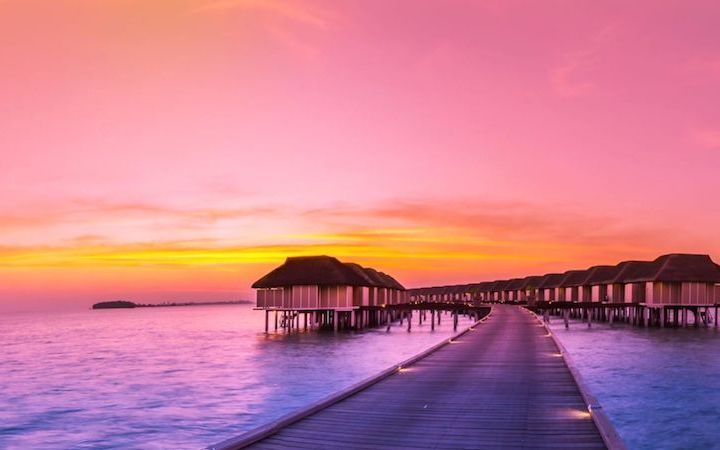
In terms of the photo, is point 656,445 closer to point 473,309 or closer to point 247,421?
point 247,421

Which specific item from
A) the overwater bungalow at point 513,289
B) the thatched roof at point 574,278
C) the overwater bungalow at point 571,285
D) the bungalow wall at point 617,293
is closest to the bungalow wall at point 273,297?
the bungalow wall at point 617,293

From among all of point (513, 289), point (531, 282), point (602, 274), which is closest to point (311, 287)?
point (602, 274)

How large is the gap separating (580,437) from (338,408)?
196 inches

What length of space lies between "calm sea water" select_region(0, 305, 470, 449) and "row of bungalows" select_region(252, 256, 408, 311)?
5027 millimetres

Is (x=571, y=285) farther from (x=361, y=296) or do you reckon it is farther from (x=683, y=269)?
(x=361, y=296)

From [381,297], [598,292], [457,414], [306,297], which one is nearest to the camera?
[457,414]

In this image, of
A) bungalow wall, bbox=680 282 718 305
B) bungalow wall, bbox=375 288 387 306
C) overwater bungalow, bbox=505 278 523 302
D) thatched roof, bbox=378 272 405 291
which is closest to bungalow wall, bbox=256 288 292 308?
bungalow wall, bbox=375 288 387 306

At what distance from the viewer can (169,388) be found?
3023 cm

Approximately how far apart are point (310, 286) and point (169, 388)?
2939 centimetres

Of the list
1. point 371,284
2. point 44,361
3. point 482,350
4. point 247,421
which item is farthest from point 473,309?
point 247,421

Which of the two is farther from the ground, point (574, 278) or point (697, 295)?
Answer: point (574, 278)

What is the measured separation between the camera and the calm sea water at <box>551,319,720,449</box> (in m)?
20.0

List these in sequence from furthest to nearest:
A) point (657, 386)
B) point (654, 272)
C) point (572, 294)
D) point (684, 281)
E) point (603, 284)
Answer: point (572, 294) < point (603, 284) < point (654, 272) < point (684, 281) < point (657, 386)

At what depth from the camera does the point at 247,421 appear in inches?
850
